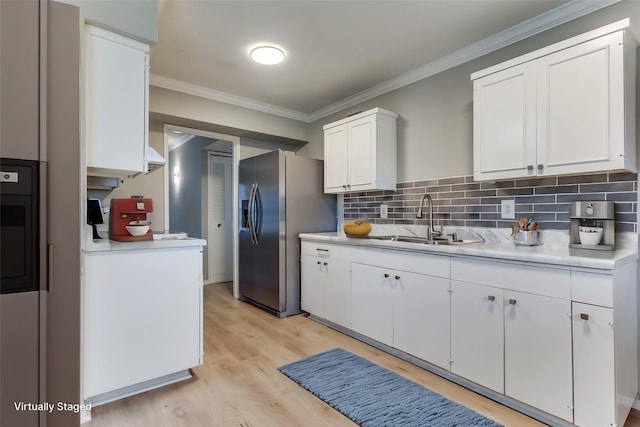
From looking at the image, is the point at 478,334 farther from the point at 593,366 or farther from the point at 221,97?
the point at 221,97

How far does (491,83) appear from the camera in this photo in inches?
86.4

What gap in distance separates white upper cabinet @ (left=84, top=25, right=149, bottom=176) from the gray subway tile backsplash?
2.27 meters

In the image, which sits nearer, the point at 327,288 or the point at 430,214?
the point at 430,214

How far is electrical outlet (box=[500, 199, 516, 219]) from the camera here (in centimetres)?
233

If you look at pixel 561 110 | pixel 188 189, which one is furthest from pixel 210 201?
pixel 561 110

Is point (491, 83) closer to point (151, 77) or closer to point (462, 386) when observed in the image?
point (462, 386)

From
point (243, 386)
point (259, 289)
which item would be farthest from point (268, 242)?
point (243, 386)

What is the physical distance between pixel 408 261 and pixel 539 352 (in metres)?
0.92

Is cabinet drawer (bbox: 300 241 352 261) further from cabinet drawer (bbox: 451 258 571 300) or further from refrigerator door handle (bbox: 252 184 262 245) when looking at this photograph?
cabinet drawer (bbox: 451 258 571 300)

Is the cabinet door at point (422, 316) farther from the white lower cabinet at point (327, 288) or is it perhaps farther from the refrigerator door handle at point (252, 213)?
the refrigerator door handle at point (252, 213)

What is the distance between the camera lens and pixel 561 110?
188cm

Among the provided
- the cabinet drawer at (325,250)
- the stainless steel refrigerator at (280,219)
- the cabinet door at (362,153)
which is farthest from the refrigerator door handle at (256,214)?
the cabinet door at (362,153)

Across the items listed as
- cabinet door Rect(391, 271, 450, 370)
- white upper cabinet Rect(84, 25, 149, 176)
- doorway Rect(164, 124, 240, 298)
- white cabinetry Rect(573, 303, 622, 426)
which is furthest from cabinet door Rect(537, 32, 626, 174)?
doorway Rect(164, 124, 240, 298)

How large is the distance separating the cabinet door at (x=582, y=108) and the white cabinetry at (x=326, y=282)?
172cm
